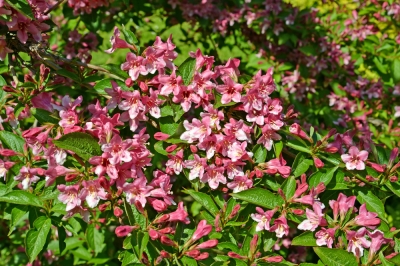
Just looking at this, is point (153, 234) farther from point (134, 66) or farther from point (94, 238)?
→ point (94, 238)

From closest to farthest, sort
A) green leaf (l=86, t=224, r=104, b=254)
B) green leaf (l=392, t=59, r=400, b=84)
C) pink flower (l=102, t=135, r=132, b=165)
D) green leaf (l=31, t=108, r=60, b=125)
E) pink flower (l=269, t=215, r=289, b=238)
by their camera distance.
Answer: pink flower (l=102, t=135, r=132, b=165) < pink flower (l=269, t=215, r=289, b=238) < green leaf (l=31, t=108, r=60, b=125) < green leaf (l=86, t=224, r=104, b=254) < green leaf (l=392, t=59, r=400, b=84)

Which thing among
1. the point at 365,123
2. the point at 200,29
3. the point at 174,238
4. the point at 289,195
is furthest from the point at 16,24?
the point at 365,123

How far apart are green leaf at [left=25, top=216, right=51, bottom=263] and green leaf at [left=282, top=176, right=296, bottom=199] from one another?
82cm

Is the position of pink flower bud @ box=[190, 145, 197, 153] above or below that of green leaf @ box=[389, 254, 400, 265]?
above

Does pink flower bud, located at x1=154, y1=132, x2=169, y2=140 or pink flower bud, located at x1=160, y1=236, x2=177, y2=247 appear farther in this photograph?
pink flower bud, located at x1=154, y1=132, x2=169, y2=140

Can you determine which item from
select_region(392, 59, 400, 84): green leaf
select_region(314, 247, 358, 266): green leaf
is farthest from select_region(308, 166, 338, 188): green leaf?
select_region(392, 59, 400, 84): green leaf

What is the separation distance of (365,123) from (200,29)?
132 centimetres

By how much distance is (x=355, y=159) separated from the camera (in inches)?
69.8

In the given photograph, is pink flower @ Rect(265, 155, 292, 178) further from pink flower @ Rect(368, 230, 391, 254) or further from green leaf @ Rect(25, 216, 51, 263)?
green leaf @ Rect(25, 216, 51, 263)

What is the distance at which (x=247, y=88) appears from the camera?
5.68 feet

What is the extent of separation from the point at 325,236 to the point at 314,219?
6cm

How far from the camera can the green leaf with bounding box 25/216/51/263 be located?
1.72 meters

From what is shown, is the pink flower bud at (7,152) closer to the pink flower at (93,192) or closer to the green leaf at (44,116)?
the green leaf at (44,116)

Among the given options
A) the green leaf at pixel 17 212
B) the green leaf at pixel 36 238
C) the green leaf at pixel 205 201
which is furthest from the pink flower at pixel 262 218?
the green leaf at pixel 17 212
